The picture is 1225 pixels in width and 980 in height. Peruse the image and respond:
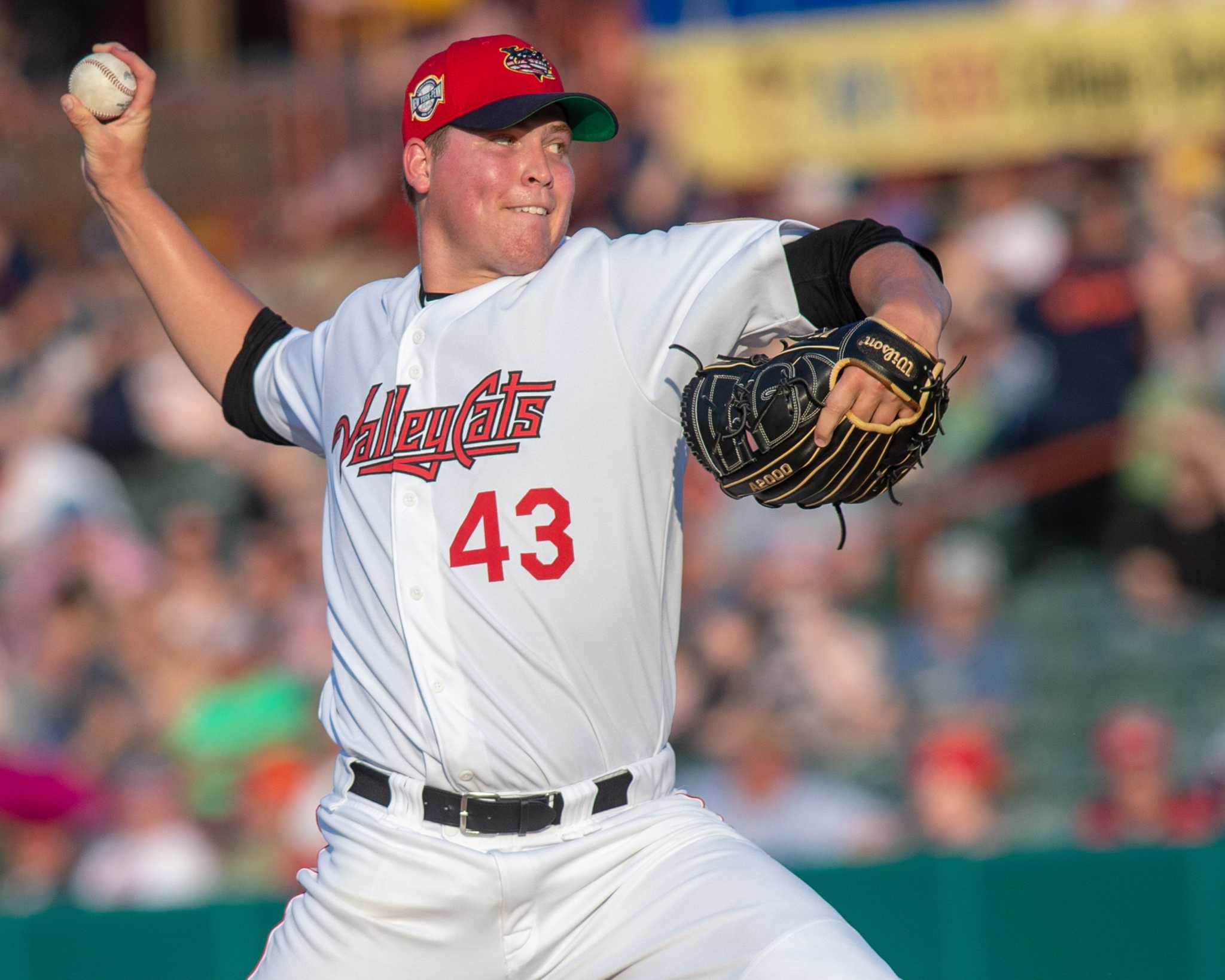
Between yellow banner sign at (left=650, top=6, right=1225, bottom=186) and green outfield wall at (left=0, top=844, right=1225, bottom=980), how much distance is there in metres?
3.89

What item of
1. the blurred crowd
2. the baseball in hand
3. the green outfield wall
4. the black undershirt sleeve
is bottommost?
the green outfield wall

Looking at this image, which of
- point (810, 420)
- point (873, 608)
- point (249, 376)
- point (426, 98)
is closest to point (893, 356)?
point (810, 420)

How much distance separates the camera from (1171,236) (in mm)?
6492

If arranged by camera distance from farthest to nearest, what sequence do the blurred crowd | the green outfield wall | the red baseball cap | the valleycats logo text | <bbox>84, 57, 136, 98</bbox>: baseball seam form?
the blurred crowd, the green outfield wall, <bbox>84, 57, 136, 98</bbox>: baseball seam, the red baseball cap, the valleycats logo text

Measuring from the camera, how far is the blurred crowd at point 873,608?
559 centimetres

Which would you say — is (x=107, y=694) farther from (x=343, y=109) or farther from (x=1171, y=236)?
(x=1171, y=236)

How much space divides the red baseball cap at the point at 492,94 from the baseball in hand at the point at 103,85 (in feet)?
1.92

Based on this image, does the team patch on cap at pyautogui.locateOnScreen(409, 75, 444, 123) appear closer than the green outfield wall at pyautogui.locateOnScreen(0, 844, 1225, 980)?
Yes

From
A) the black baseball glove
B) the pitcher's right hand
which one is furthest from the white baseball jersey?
the pitcher's right hand

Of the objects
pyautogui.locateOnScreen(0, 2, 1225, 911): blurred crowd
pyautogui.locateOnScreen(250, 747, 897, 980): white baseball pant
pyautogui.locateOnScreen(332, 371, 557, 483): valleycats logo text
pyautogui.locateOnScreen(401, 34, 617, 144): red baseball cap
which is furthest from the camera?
pyautogui.locateOnScreen(0, 2, 1225, 911): blurred crowd

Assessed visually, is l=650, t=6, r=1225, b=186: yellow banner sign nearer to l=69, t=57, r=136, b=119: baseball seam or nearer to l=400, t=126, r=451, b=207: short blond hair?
l=69, t=57, r=136, b=119: baseball seam

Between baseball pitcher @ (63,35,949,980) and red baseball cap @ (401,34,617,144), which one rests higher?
red baseball cap @ (401,34,617,144)

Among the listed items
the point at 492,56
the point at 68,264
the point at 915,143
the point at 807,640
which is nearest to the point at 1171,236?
the point at 915,143

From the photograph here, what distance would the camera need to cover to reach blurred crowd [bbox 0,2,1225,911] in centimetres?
559
